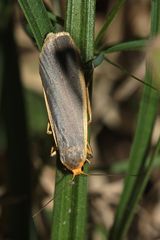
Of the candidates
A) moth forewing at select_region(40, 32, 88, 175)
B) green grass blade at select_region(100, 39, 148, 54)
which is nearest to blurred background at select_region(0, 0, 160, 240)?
green grass blade at select_region(100, 39, 148, 54)

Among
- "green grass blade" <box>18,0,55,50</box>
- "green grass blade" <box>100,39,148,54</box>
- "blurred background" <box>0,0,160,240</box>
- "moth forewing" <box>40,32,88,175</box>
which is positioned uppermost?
"green grass blade" <box>18,0,55,50</box>

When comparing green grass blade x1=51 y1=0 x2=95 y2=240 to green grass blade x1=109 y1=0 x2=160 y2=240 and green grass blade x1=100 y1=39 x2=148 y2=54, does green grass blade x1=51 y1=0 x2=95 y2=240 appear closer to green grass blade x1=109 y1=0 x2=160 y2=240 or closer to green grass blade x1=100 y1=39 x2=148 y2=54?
green grass blade x1=100 y1=39 x2=148 y2=54

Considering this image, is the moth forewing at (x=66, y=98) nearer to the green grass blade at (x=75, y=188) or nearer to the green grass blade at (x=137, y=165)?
the green grass blade at (x=75, y=188)

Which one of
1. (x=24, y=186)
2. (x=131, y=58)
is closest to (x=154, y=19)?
(x=24, y=186)

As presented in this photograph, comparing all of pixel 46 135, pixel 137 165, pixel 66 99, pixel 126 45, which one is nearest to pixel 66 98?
pixel 66 99

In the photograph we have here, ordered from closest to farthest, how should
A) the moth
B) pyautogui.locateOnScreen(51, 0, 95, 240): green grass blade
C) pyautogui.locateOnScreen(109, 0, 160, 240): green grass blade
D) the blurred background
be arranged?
pyautogui.locateOnScreen(51, 0, 95, 240): green grass blade < the moth < pyautogui.locateOnScreen(109, 0, 160, 240): green grass blade < the blurred background

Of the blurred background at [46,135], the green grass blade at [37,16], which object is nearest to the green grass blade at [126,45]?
the blurred background at [46,135]

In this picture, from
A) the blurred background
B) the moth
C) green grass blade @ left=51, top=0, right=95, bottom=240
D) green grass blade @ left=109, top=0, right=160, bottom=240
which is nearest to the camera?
green grass blade @ left=51, top=0, right=95, bottom=240
